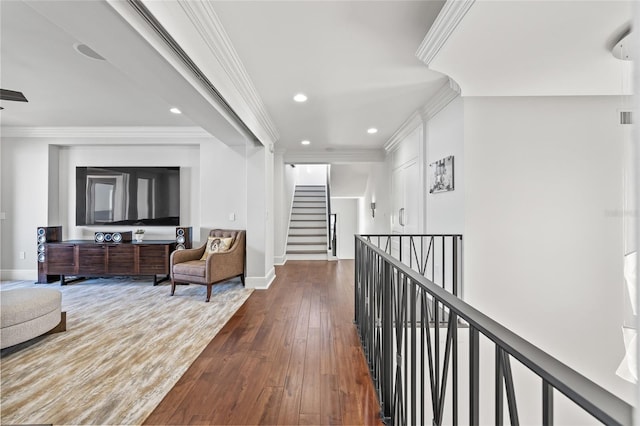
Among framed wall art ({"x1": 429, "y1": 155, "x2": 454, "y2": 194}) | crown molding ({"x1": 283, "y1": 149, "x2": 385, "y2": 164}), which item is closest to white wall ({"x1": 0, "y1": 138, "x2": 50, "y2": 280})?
crown molding ({"x1": 283, "y1": 149, "x2": 385, "y2": 164})

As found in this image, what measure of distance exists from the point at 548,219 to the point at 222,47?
342 cm

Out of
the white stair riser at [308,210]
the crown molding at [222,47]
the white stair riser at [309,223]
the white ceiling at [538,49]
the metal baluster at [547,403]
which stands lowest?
the metal baluster at [547,403]

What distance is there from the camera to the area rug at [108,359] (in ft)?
5.73

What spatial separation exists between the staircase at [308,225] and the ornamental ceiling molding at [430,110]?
128 inches

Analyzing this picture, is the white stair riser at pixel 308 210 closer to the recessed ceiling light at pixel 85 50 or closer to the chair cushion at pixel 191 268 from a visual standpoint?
the chair cushion at pixel 191 268

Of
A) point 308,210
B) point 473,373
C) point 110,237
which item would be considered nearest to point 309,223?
point 308,210

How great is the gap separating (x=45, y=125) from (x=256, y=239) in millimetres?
3920

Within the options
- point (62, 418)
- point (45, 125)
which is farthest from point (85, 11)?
point (45, 125)

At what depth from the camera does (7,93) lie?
2.46 m

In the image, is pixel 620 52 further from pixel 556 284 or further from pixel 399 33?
pixel 556 284

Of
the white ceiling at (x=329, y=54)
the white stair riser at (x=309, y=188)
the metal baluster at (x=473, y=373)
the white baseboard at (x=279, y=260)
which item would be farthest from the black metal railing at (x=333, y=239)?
the metal baluster at (x=473, y=373)

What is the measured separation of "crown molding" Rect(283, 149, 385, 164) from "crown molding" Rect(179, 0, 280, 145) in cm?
263

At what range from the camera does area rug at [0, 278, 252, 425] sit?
175 centimetres

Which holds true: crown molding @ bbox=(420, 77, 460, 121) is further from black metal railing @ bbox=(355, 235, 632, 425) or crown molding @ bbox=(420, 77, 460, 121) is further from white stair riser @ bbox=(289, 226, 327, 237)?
white stair riser @ bbox=(289, 226, 327, 237)
